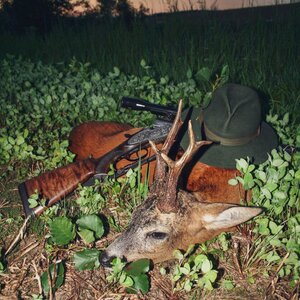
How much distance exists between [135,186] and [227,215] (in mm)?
1436

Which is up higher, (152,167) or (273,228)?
(152,167)

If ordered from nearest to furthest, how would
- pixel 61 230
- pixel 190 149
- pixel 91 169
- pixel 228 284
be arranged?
pixel 190 149, pixel 228 284, pixel 61 230, pixel 91 169

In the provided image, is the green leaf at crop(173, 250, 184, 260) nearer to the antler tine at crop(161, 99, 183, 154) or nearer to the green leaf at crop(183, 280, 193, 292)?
the green leaf at crop(183, 280, 193, 292)

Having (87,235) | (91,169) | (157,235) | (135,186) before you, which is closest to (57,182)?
A: (91,169)

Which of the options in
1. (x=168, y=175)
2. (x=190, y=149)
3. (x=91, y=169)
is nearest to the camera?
(x=190, y=149)

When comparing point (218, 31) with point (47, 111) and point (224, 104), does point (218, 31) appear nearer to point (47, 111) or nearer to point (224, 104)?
point (47, 111)

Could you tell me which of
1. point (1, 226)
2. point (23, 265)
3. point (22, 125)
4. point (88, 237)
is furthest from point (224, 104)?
point (22, 125)

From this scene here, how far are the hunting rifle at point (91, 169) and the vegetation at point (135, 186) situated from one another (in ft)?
0.49

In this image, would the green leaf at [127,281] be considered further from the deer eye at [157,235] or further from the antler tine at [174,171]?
the antler tine at [174,171]

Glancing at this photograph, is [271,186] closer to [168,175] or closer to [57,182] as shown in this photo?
[168,175]

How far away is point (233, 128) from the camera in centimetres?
312

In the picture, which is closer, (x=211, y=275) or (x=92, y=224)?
(x=211, y=275)

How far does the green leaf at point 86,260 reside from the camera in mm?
2844

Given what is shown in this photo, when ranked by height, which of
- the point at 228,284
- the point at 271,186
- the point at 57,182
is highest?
the point at 271,186
